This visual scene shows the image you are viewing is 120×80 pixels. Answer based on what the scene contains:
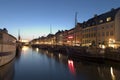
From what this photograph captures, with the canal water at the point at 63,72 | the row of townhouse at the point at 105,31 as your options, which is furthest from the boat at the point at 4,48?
the row of townhouse at the point at 105,31

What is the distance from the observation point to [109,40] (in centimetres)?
7456

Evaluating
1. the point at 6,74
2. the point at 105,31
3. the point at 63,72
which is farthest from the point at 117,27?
the point at 6,74

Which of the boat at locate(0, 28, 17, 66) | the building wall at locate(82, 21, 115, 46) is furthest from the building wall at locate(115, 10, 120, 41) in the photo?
the boat at locate(0, 28, 17, 66)

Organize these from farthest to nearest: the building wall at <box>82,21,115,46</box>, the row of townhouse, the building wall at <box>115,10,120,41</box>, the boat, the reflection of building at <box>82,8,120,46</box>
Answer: the building wall at <box>82,21,115,46</box> < the reflection of building at <box>82,8,120,46</box> < the row of townhouse < the building wall at <box>115,10,120,41</box> < the boat

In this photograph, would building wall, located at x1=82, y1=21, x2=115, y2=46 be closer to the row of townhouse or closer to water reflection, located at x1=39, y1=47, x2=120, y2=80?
the row of townhouse

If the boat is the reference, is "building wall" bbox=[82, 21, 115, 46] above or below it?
above

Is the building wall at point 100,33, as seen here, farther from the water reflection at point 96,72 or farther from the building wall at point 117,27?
the water reflection at point 96,72

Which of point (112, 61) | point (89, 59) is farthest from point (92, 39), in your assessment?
point (112, 61)

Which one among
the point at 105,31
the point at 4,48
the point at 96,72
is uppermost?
the point at 105,31

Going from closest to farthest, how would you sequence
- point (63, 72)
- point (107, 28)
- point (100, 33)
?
point (63, 72) < point (107, 28) < point (100, 33)

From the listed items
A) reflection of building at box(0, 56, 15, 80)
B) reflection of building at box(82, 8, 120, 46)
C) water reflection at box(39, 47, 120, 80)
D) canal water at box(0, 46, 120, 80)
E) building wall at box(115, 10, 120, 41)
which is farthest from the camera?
reflection of building at box(82, 8, 120, 46)

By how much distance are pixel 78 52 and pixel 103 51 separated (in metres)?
13.7

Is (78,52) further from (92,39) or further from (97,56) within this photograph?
(92,39)

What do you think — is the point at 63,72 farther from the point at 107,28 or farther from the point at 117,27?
the point at 107,28
